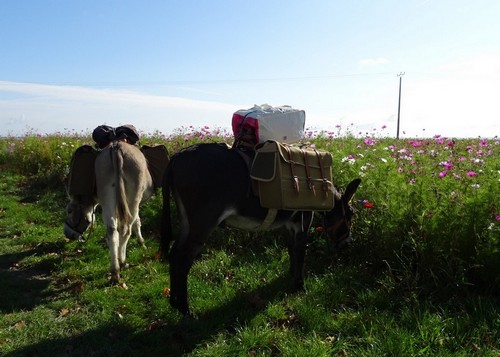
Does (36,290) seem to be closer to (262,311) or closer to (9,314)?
(9,314)

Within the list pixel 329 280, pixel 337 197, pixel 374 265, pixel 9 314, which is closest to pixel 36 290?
pixel 9 314

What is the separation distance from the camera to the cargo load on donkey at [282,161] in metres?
3.96

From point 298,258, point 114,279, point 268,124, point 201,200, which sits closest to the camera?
point 201,200

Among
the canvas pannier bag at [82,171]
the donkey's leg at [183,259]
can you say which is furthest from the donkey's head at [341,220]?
the canvas pannier bag at [82,171]

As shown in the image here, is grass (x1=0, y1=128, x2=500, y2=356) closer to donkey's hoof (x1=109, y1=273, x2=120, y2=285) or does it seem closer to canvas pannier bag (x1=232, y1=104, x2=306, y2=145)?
donkey's hoof (x1=109, y1=273, x2=120, y2=285)

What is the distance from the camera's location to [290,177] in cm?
407

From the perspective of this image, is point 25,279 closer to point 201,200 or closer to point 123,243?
point 123,243

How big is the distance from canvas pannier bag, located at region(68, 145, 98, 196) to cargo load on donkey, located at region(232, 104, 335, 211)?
7.83ft

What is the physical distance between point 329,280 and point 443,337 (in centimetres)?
156

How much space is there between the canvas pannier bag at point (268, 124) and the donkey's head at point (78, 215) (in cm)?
295

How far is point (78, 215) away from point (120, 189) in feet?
5.02

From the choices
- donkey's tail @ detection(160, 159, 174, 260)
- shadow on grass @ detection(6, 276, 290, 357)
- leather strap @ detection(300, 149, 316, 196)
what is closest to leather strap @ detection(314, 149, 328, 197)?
leather strap @ detection(300, 149, 316, 196)

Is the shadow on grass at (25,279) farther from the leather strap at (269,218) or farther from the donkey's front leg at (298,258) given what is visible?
the donkey's front leg at (298,258)

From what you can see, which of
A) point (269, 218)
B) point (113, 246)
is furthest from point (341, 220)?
point (113, 246)
